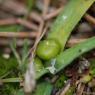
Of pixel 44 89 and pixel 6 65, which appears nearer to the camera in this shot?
pixel 44 89

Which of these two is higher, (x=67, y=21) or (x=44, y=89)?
(x=67, y=21)

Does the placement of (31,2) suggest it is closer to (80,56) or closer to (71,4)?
(71,4)

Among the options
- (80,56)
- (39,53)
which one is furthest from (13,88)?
(80,56)

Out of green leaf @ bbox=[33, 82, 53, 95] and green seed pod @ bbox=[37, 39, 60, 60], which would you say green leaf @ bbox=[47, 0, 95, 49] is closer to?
green seed pod @ bbox=[37, 39, 60, 60]

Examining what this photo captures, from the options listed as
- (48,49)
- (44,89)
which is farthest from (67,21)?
(44,89)

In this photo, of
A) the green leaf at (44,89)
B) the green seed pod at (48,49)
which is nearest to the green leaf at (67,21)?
the green seed pod at (48,49)

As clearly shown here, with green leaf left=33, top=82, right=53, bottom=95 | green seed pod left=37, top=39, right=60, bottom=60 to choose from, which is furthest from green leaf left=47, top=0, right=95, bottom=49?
green leaf left=33, top=82, right=53, bottom=95

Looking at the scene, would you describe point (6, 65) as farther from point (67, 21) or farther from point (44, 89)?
point (67, 21)

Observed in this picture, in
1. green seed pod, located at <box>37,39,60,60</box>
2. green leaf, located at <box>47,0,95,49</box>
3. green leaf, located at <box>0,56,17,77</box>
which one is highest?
green leaf, located at <box>47,0,95,49</box>

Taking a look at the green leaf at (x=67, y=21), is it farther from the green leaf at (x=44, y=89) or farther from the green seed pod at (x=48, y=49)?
the green leaf at (x=44, y=89)
